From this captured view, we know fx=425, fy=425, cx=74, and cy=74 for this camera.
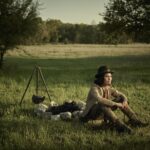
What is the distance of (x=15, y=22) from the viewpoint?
31797 millimetres

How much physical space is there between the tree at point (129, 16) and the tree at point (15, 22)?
19.3ft

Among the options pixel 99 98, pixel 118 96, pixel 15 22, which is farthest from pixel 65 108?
pixel 15 22

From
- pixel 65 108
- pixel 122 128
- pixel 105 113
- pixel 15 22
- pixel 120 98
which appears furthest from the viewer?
pixel 15 22

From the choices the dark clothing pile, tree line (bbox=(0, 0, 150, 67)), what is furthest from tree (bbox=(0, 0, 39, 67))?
the dark clothing pile

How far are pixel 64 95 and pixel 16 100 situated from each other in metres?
2.18

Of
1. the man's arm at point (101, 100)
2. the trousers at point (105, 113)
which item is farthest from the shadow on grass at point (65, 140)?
the man's arm at point (101, 100)

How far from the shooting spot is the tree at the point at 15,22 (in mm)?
31719

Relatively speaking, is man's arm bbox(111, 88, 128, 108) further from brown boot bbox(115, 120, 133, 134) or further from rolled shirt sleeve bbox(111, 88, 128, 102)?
brown boot bbox(115, 120, 133, 134)

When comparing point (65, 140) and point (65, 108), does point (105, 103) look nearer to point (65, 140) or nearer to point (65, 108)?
point (65, 140)

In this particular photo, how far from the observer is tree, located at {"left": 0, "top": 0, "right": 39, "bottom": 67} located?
31719 mm

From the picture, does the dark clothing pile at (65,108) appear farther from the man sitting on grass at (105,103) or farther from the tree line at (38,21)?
the tree line at (38,21)

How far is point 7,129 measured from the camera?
34.2 feet

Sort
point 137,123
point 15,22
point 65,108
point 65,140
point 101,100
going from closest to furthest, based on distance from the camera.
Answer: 1. point 65,140
2. point 101,100
3. point 137,123
4. point 65,108
5. point 15,22

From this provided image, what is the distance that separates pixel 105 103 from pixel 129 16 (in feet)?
78.2
